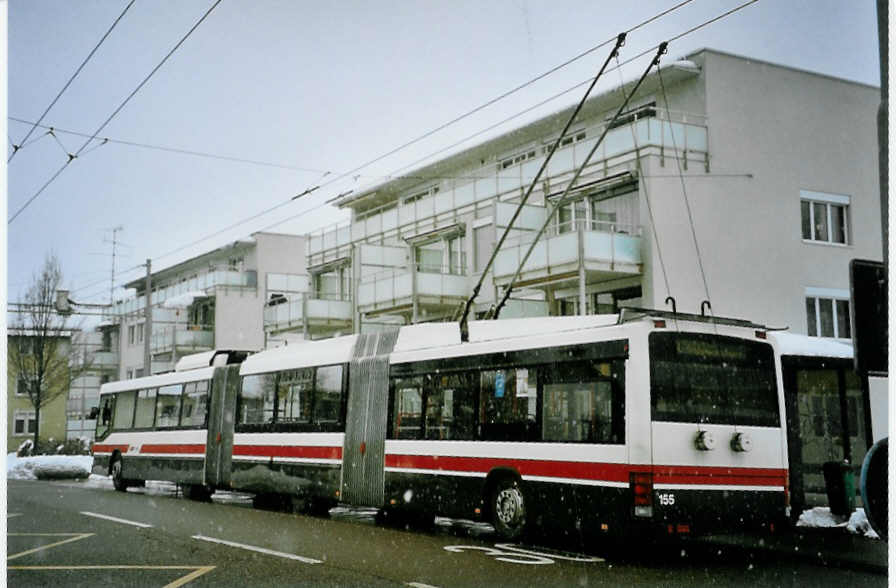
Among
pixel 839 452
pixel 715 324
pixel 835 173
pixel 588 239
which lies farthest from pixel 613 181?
pixel 715 324

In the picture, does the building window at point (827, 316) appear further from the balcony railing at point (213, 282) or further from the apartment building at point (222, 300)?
the balcony railing at point (213, 282)

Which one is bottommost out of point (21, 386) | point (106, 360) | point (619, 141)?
point (21, 386)

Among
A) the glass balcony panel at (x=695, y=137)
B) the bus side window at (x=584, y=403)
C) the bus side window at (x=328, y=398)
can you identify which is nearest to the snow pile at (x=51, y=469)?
the bus side window at (x=328, y=398)

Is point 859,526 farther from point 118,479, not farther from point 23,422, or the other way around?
point 23,422

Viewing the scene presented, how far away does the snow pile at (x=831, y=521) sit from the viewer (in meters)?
13.2

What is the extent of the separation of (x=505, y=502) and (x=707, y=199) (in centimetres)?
1525

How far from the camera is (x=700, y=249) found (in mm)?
24859

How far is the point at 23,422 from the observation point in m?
51.5

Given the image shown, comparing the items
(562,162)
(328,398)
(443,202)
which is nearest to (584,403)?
(328,398)

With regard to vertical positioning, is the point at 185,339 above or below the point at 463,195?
→ below

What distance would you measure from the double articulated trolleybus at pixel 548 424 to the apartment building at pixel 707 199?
9.05m

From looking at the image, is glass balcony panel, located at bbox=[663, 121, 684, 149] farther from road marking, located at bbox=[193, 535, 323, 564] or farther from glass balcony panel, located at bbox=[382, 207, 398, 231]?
road marking, located at bbox=[193, 535, 323, 564]

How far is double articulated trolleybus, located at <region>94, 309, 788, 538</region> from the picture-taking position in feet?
34.8

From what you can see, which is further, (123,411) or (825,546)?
(123,411)
